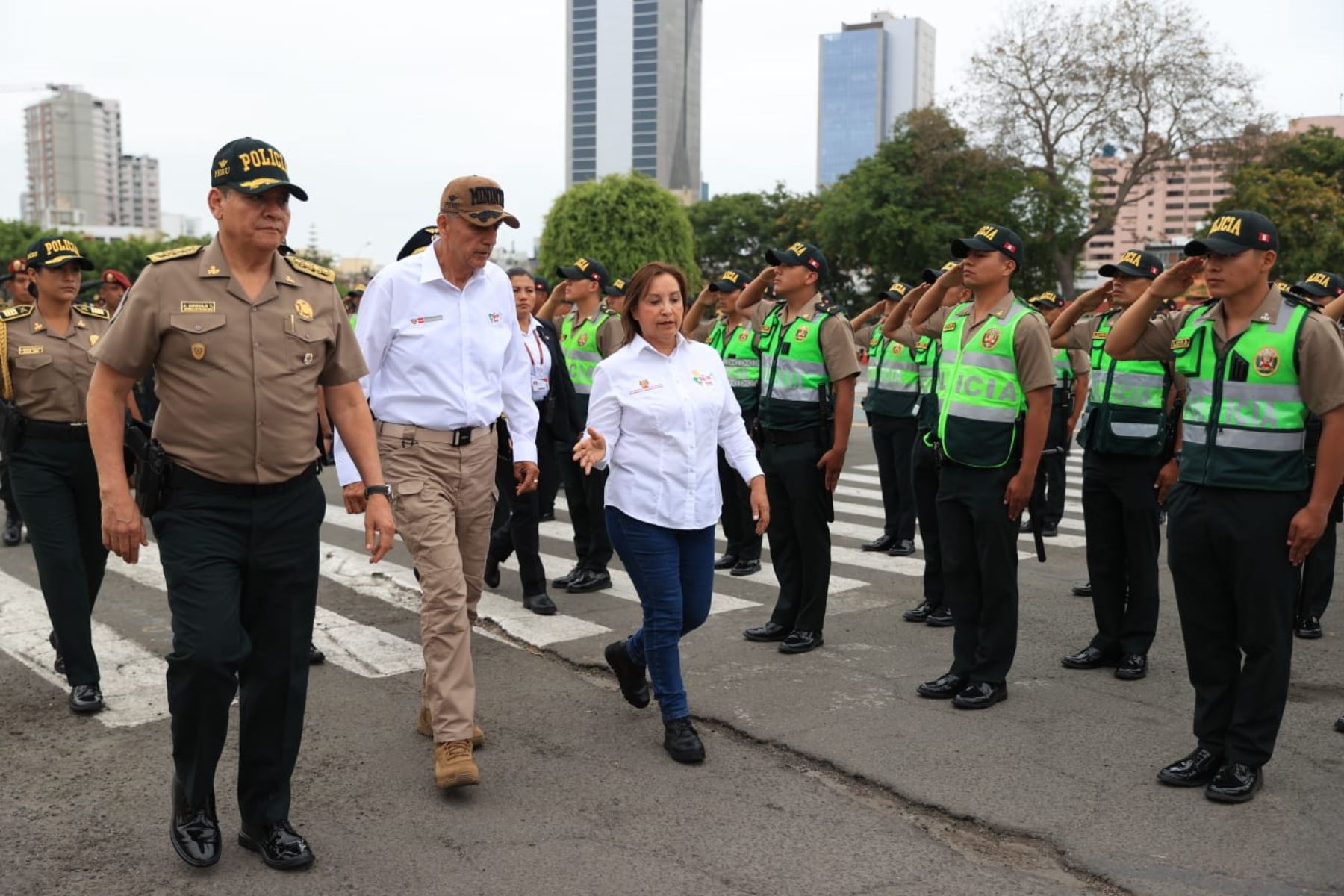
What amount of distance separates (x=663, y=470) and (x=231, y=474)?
1772 millimetres

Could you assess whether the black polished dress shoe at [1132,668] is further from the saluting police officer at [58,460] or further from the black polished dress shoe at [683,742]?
the saluting police officer at [58,460]

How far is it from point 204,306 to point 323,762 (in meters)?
2.00

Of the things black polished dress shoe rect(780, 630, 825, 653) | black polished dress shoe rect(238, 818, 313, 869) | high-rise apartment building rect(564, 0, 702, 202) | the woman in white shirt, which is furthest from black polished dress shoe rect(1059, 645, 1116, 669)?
high-rise apartment building rect(564, 0, 702, 202)

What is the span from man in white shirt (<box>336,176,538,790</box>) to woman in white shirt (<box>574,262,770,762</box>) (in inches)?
19.3

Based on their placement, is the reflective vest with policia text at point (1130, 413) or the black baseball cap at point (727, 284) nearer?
the reflective vest with policia text at point (1130, 413)

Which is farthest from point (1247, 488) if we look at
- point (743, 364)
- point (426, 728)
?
point (743, 364)

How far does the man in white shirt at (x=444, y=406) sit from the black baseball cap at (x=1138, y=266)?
324 cm

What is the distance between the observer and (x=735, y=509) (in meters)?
9.20

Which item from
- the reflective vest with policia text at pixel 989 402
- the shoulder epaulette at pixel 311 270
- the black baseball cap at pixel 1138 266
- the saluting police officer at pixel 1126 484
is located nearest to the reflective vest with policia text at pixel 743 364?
the saluting police officer at pixel 1126 484

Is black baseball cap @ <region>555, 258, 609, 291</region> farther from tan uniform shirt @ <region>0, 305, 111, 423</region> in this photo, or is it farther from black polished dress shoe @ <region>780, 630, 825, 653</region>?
tan uniform shirt @ <region>0, 305, 111, 423</region>

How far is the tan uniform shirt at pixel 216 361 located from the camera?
12.2 feet

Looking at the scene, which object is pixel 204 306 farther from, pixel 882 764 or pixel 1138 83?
pixel 1138 83

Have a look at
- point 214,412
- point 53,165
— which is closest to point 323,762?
point 214,412

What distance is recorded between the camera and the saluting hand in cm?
484
